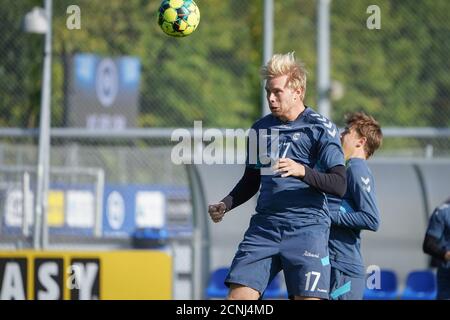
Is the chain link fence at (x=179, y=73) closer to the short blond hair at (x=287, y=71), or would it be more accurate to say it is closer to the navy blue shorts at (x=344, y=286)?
the navy blue shorts at (x=344, y=286)

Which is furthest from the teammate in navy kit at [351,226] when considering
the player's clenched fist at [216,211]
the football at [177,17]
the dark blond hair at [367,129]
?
the football at [177,17]

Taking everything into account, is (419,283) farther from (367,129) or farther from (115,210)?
(115,210)

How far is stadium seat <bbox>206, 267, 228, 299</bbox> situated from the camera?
10.8 m

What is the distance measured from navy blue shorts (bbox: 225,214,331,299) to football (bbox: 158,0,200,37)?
2.33 meters

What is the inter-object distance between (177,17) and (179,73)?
9.97 meters

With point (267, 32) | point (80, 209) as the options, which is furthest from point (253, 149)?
point (80, 209)

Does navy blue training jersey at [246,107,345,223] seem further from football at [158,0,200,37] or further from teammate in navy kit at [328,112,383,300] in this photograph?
football at [158,0,200,37]

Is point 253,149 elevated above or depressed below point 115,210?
above

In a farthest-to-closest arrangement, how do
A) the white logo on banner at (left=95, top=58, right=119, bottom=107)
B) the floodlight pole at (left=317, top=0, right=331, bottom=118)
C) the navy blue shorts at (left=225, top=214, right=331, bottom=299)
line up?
the white logo on banner at (left=95, top=58, right=119, bottom=107) < the floodlight pole at (left=317, top=0, right=331, bottom=118) < the navy blue shorts at (left=225, top=214, right=331, bottom=299)

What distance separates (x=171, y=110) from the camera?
17.4 m

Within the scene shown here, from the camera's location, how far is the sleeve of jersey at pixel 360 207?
6723mm

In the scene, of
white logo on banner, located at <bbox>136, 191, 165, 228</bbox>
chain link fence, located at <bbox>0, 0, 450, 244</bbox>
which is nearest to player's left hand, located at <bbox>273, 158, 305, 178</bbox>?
chain link fence, located at <bbox>0, 0, 450, 244</bbox>
